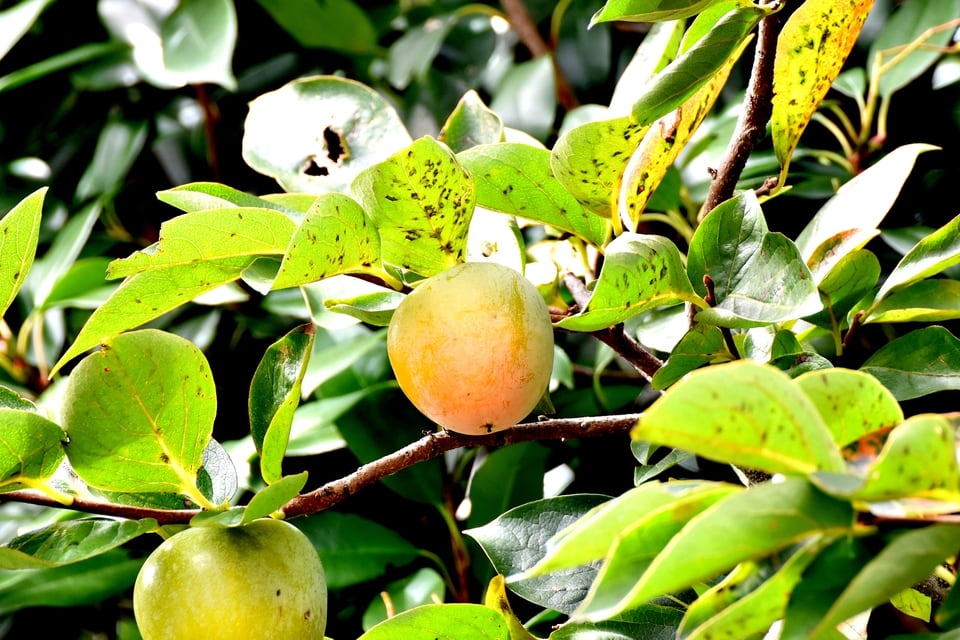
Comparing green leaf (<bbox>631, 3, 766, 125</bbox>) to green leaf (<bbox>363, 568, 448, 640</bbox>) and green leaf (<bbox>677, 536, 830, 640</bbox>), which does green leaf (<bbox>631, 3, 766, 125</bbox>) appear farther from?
green leaf (<bbox>363, 568, 448, 640</bbox>)

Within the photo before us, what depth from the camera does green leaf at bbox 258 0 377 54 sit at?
1248 millimetres

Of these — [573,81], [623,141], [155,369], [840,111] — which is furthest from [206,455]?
[573,81]

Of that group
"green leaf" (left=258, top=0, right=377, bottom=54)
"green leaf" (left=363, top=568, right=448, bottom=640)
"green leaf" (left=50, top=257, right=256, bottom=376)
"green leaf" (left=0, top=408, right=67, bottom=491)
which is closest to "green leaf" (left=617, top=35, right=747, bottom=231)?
"green leaf" (left=50, top=257, right=256, bottom=376)

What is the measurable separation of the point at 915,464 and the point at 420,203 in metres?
0.24

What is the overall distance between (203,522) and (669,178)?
58 cm

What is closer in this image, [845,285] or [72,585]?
[845,285]

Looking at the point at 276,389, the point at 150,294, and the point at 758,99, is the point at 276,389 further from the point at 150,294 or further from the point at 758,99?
the point at 758,99

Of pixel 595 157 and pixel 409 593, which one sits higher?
pixel 595 157

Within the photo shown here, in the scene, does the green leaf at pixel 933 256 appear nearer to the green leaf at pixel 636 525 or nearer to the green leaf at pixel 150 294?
the green leaf at pixel 636 525

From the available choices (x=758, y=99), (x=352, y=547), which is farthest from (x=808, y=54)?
(x=352, y=547)

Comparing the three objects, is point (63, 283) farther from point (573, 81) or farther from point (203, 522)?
point (203, 522)

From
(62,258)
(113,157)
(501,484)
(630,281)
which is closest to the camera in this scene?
(630,281)

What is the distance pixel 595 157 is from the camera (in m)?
0.46

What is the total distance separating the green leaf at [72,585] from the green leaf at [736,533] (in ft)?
2.74
